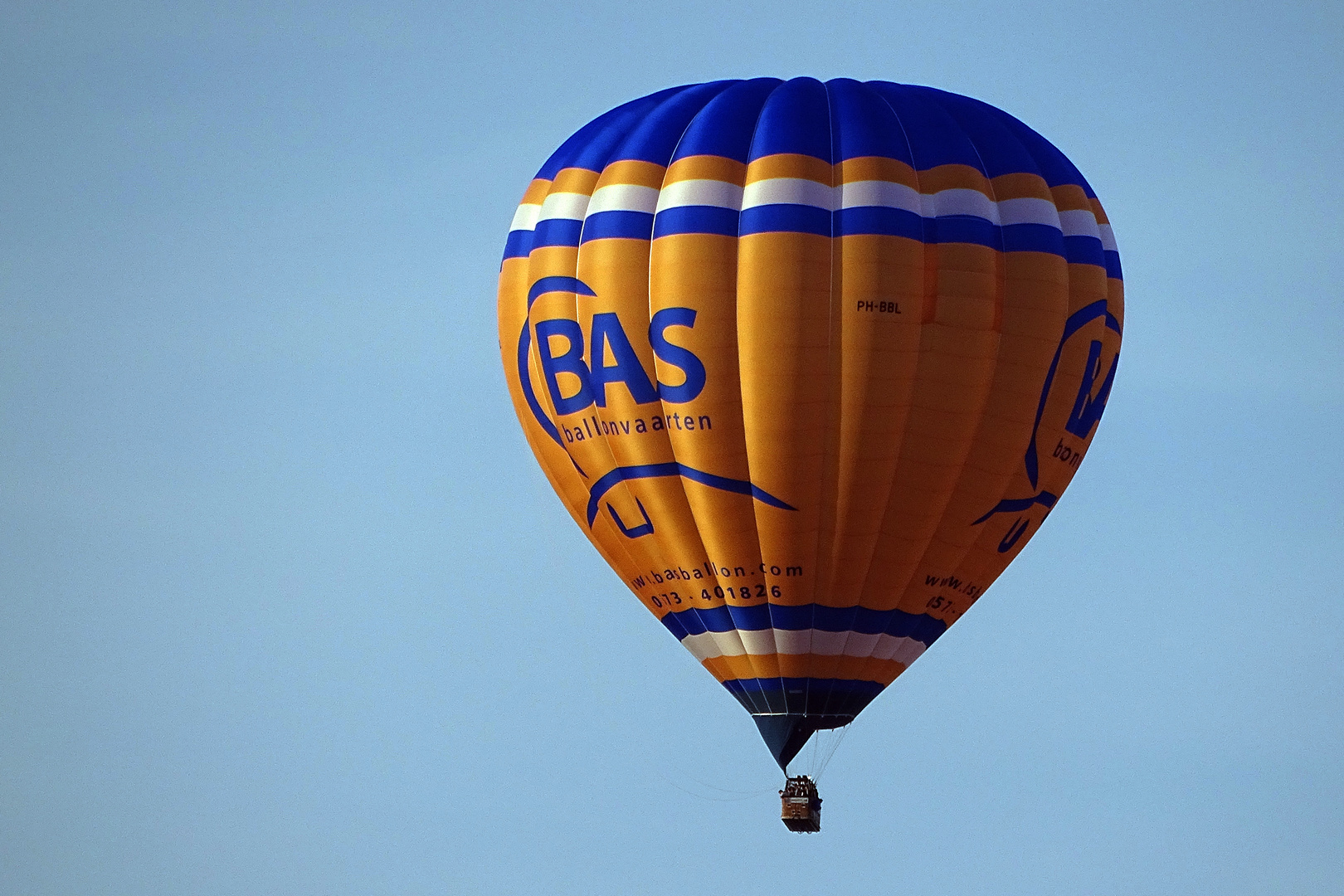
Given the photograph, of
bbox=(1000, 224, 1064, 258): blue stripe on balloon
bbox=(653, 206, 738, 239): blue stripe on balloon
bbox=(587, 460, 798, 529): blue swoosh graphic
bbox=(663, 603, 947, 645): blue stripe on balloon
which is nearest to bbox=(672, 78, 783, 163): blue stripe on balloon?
bbox=(653, 206, 738, 239): blue stripe on balloon

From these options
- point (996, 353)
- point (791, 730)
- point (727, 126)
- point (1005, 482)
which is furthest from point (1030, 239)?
point (791, 730)

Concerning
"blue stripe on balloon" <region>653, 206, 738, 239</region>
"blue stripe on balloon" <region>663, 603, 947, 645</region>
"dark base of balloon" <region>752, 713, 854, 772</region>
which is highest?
"blue stripe on balloon" <region>653, 206, 738, 239</region>

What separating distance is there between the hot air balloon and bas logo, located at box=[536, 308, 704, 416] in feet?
0.11

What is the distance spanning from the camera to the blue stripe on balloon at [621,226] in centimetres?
3938

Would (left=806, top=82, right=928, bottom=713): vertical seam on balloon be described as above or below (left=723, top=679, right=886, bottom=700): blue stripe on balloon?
above

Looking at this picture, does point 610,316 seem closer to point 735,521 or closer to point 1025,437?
point 735,521

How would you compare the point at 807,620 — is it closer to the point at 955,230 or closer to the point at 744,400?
the point at 744,400

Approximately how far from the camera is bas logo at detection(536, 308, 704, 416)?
3894 cm

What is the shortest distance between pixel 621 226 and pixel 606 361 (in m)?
1.78

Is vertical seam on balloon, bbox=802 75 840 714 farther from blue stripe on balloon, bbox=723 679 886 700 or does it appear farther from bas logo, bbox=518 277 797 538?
bas logo, bbox=518 277 797 538

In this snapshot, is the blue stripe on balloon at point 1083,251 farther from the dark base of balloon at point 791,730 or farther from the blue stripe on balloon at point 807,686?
the dark base of balloon at point 791,730

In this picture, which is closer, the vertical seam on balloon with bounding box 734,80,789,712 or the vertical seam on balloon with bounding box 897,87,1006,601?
the vertical seam on balloon with bounding box 734,80,789,712

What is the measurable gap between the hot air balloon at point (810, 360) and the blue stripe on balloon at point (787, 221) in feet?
0.11

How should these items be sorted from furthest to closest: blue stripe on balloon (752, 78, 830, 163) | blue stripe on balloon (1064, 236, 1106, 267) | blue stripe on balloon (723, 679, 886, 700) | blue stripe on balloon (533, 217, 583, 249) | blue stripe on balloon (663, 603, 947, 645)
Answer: blue stripe on balloon (1064, 236, 1106, 267) → blue stripe on balloon (533, 217, 583, 249) → blue stripe on balloon (723, 679, 886, 700) → blue stripe on balloon (663, 603, 947, 645) → blue stripe on balloon (752, 78, 830, 163)
